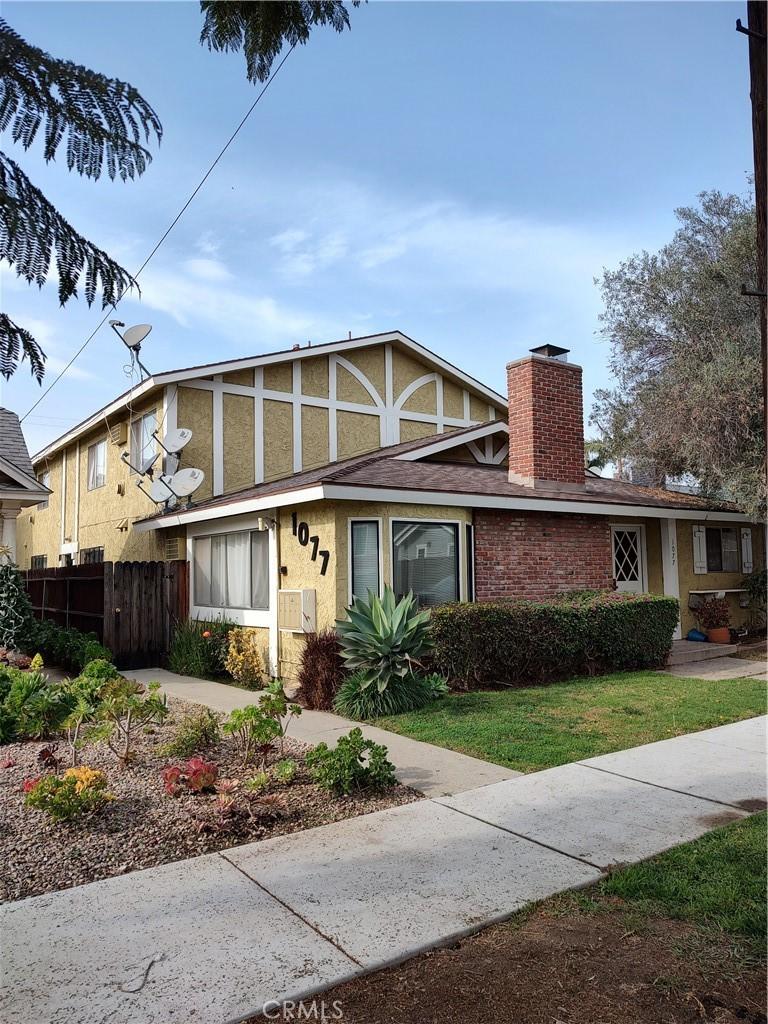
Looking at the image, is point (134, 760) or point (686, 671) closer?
point (134, 760)

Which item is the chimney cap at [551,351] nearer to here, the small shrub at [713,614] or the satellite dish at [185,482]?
the small shrub at [713,614]

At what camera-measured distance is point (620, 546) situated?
533 inches

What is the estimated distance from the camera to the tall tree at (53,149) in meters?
2.26

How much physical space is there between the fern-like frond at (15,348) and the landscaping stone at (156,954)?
2.38 m

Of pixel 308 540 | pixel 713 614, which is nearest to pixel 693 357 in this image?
pixel 713 614

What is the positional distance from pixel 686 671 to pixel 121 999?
397 inches

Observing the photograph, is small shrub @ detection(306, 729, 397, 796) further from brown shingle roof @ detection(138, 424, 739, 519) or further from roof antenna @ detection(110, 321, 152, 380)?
roof antenna @ detection(110, 321, 152, 380)

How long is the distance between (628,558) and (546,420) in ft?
10.7

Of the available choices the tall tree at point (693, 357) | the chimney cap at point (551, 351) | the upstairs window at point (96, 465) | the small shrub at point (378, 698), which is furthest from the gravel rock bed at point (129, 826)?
the upstairs window at point (96, 465)

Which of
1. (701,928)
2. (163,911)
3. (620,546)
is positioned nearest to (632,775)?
(701,928)

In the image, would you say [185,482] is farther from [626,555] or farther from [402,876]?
[402,876]

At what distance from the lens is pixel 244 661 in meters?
Result: 10.8

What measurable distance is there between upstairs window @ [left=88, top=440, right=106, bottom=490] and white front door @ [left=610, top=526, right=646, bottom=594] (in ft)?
40.1

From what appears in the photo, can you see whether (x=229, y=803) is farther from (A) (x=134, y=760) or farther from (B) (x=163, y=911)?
(A) (x=134, y=760)
